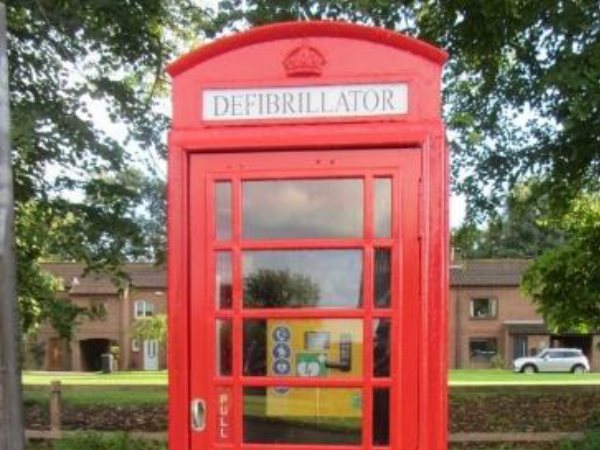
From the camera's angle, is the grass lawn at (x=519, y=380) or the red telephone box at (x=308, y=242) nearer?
the red telephone box at (x=308, y=242)

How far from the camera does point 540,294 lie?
1644cm

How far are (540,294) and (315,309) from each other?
42.2 ft

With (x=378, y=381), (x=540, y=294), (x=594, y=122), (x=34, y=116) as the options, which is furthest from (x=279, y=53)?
(x=540, y=294)

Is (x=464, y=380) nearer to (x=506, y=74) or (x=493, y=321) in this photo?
(x=506, y=74)

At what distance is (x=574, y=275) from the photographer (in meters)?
15.5

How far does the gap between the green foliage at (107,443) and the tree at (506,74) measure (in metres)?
4.37

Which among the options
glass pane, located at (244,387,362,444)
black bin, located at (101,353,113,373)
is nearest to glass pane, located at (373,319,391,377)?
glass pane, located at (244,387,362,444)

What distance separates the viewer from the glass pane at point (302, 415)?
14.0ft

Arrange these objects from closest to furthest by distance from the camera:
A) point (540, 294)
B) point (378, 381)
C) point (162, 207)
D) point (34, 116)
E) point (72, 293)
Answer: point (378, 381) → point (34, 116) → point (162, 207) → point (540, 294) → point (72, 293)

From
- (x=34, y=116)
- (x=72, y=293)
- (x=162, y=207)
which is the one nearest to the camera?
(x=34, y=116)

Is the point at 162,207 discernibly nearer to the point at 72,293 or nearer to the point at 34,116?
the point at 34,116

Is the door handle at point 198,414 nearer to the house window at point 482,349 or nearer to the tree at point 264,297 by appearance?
the tree at point 264,297

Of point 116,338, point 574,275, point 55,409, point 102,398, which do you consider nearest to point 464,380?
point 574,275

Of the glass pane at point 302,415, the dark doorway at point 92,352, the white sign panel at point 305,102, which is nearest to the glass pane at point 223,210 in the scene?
the white sign panel at point 305,102
